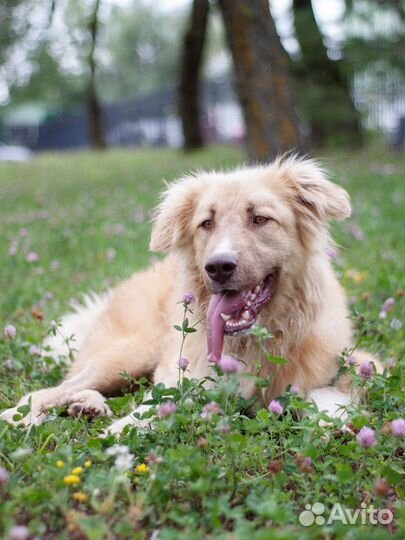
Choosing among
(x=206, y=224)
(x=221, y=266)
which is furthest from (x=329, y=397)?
(x=206, y=224)

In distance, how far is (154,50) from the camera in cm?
8150

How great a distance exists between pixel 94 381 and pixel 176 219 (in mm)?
1141

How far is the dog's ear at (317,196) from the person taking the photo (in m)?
3.93

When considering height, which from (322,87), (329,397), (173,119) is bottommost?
(173,119)

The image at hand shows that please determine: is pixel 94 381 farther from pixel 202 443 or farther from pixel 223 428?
pixel 223 428

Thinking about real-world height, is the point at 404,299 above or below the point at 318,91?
below

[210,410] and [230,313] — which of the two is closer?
[210,410]

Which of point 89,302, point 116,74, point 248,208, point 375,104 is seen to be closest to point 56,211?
point 89,302

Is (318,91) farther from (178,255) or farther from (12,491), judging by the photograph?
(12,491)

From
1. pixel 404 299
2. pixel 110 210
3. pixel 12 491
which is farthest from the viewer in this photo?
pixel 110 210

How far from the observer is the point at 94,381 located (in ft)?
14.0

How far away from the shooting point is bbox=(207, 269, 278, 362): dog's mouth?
3.63 metres

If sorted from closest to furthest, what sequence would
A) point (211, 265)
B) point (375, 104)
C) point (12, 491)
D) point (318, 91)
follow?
point (12, 491)
point (211, 265)
point (318, 91)
point (375, 104)

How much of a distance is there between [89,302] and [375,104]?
16128 mm
